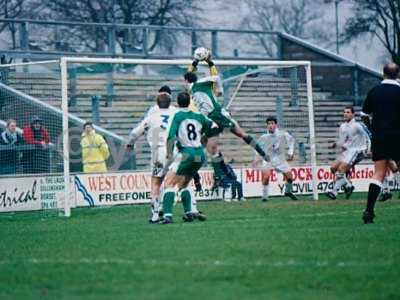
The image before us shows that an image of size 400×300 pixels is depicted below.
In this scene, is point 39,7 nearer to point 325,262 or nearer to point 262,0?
point 262,0

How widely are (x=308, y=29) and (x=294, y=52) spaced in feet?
90.9

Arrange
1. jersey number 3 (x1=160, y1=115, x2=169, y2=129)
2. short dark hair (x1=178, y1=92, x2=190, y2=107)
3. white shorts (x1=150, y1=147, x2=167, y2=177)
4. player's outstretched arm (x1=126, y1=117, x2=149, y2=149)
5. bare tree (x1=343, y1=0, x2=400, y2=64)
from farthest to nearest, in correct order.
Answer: bare tree (x1=343, y1=0, x2=400, y2=64)
jersey number 3 (x1=160, y1=115, x2=169, y2=129)
white shorts (x1=150, y1=147, x2=167, y2=177)
player's outstretched arm (x1=126, y1=117, x2=149, y2=149)
short dark hair (x1=178, y1=92, x2=190, y2=107)

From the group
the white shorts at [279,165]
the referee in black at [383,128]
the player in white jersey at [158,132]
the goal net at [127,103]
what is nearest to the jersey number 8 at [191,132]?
the player in white jersey at [158,132]

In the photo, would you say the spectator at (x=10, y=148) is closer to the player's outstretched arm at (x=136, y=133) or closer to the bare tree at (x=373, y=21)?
the player's outstretched arm at (x=136, y=133)

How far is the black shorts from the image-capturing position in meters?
16.7

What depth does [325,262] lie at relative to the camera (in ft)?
39.2

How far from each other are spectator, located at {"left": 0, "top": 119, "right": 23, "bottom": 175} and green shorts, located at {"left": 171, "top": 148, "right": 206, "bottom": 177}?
7296mm

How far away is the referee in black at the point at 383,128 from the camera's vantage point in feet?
54.6

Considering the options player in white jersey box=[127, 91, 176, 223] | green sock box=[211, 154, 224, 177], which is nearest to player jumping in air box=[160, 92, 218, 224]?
player in white jersey box=[127, 91, 176, 223]

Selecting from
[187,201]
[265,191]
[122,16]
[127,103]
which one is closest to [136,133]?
[187,201]

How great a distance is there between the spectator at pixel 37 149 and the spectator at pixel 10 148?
19cm

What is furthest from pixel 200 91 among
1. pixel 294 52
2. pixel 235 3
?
pixel 235 3

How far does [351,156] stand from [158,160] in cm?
790

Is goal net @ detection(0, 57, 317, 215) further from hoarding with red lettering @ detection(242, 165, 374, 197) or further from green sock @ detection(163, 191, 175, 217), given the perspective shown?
green sock @ detection(163, 191, 175, 217)
